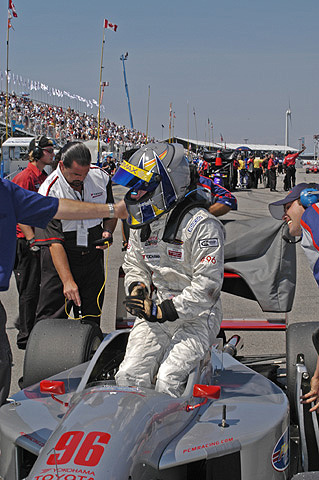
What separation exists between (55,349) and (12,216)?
104 centimetres

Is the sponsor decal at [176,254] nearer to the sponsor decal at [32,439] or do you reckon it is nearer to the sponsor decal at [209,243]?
the sponsor decal at [209,243]

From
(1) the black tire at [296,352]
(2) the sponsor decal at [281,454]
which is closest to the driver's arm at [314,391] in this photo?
(2) the sponsor decal at [281,454]

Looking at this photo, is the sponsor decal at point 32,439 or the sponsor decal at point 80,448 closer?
the sponsor decal at point 80,448

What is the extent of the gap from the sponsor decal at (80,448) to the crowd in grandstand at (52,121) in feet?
142

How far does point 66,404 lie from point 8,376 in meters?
0.43

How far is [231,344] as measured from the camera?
15.6 ft

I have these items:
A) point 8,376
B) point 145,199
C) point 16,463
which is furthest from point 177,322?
point 16,463

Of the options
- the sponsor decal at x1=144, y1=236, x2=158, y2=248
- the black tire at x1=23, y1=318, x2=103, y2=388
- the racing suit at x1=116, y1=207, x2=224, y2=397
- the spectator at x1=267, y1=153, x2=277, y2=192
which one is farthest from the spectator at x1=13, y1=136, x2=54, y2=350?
the spectator at x1=267, y1=153, x2=277, y2=192

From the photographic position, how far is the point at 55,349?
432 cm

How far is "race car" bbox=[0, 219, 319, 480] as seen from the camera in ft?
8.93

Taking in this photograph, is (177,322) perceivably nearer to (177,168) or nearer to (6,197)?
(177,168)

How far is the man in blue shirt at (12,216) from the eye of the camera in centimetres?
365

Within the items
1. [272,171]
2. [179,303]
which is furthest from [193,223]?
[272,171]

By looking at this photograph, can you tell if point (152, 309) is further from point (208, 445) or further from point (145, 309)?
point (208, 445)
